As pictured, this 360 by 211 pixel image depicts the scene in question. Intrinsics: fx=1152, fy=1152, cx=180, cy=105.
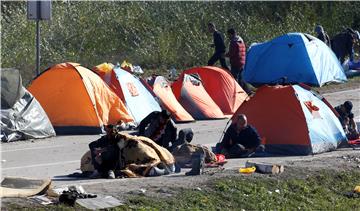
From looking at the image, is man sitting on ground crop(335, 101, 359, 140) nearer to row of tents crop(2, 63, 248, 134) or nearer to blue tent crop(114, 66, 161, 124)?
row of tents crop(2, 63, 248, 134)

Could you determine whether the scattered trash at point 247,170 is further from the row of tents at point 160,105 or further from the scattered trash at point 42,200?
the scattered trash at point 42,200

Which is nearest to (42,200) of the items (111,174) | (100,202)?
(100,202)

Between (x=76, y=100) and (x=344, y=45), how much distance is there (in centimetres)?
1451

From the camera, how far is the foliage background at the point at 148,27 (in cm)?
3594

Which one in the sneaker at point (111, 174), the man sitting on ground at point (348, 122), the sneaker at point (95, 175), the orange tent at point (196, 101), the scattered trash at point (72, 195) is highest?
the scattered trash at point (72, 195)

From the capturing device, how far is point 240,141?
19.2 metres

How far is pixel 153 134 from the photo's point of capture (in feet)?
60.7

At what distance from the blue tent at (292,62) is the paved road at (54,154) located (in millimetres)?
7447

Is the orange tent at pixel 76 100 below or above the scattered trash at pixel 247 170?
below

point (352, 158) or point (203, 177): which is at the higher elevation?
point (203, 177)

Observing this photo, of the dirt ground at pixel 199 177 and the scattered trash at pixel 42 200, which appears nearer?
the scattered trash at pixel 42 200

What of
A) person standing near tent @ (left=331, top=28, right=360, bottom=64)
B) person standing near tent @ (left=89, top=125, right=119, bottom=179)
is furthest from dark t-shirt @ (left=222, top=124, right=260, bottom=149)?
person standing near tent @ (left=331, top=28, right=360, bottom=64)

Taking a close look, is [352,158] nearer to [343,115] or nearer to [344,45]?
[343,115]

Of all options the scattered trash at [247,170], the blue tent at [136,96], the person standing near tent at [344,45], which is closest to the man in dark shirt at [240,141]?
the scattered trash at [247,170]
